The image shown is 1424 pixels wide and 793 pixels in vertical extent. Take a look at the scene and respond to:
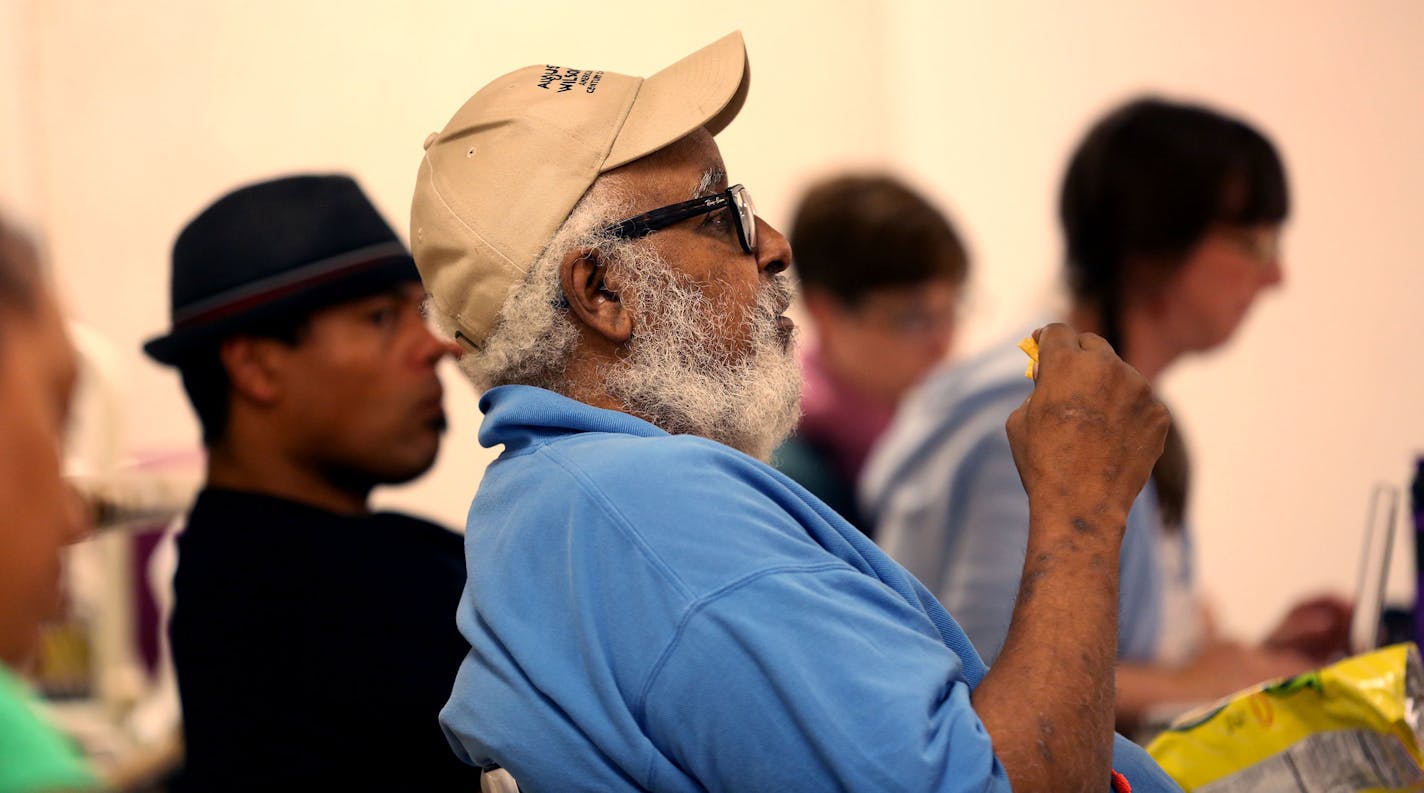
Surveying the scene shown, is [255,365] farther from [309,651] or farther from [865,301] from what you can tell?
[865,301]

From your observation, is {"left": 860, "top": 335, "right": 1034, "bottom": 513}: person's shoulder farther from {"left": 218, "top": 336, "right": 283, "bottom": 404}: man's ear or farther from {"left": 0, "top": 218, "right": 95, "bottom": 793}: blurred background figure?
A: {"left": 0, "top": 218, "right": 95, "bottom": 793}: blurred background figure

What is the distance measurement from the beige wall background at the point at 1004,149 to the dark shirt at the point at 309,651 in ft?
3.60

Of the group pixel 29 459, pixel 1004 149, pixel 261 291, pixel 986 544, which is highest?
pixel 29 459

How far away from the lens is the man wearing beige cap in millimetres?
1043

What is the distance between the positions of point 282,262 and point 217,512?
32 centimetres

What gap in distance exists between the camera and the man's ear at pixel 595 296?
131cm

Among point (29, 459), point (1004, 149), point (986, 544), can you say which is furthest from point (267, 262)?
point (1004, 149)

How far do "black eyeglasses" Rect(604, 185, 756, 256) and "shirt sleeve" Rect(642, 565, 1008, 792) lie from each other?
1.31 feet

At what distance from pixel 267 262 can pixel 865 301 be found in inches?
69.4

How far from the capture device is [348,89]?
271 cm

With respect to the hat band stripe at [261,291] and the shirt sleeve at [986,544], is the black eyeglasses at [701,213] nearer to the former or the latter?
the hat band stripe at [261,291]

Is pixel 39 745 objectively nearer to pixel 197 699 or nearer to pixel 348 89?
pixel 197 699

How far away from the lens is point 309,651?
1566 millimetres

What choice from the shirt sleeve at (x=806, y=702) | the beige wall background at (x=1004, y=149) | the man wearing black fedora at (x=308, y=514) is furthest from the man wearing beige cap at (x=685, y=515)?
the beige wall background at (x=1004, y=149)
